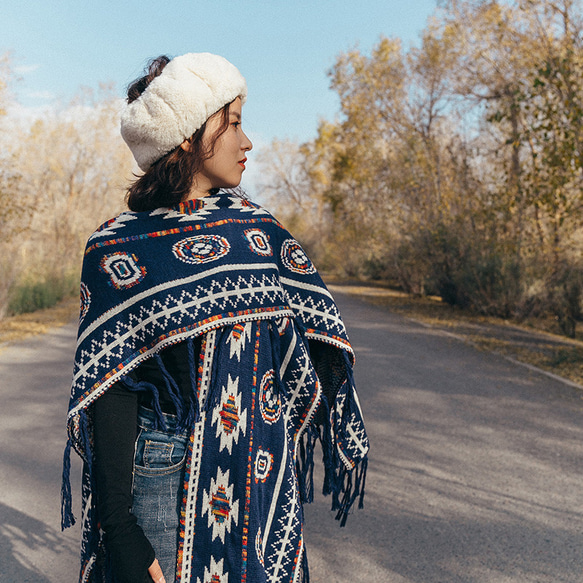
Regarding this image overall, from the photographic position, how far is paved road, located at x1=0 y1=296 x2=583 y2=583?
324cm

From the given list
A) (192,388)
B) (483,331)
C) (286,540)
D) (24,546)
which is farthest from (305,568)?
(483,331)

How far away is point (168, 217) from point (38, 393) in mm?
5884

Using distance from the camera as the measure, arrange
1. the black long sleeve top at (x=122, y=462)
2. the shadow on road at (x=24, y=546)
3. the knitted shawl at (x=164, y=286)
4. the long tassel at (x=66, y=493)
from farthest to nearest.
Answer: the shadow on road at (x=24, y=546) < the long tassel at (x=66, y=493) < the knitted shawl at (x=164, y=286) < the black long sleeve top at (x=122, y=462)

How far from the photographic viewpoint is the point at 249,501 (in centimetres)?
161

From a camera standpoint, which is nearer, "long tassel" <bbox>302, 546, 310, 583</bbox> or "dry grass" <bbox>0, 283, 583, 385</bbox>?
"long tassel" <bbox>302, 546, 310, 583</bbox>

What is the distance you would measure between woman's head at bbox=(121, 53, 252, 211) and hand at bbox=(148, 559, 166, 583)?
0.97 m

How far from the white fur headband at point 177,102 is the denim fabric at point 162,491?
0.78 m

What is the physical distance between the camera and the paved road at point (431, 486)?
3.24 meters

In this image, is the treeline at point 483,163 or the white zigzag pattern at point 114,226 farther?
the treeline at point 483,163

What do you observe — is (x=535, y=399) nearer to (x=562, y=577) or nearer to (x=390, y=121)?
(x=562, y=577)

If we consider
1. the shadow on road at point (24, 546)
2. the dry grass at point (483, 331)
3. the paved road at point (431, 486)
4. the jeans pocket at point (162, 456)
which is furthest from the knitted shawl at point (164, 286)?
the dry grass at point (483, 331)

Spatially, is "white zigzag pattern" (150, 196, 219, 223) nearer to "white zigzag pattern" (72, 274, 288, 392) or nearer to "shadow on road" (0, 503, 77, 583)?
"white zigzag pattern" (72, 274, 288, 392)

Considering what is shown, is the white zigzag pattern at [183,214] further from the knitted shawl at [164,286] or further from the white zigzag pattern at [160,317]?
the white zigzag pattern at [160,317]

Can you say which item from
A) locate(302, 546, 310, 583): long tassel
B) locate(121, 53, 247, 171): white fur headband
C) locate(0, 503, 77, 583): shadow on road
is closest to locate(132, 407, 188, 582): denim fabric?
locate(302, 546, 310, 583): long tassel
